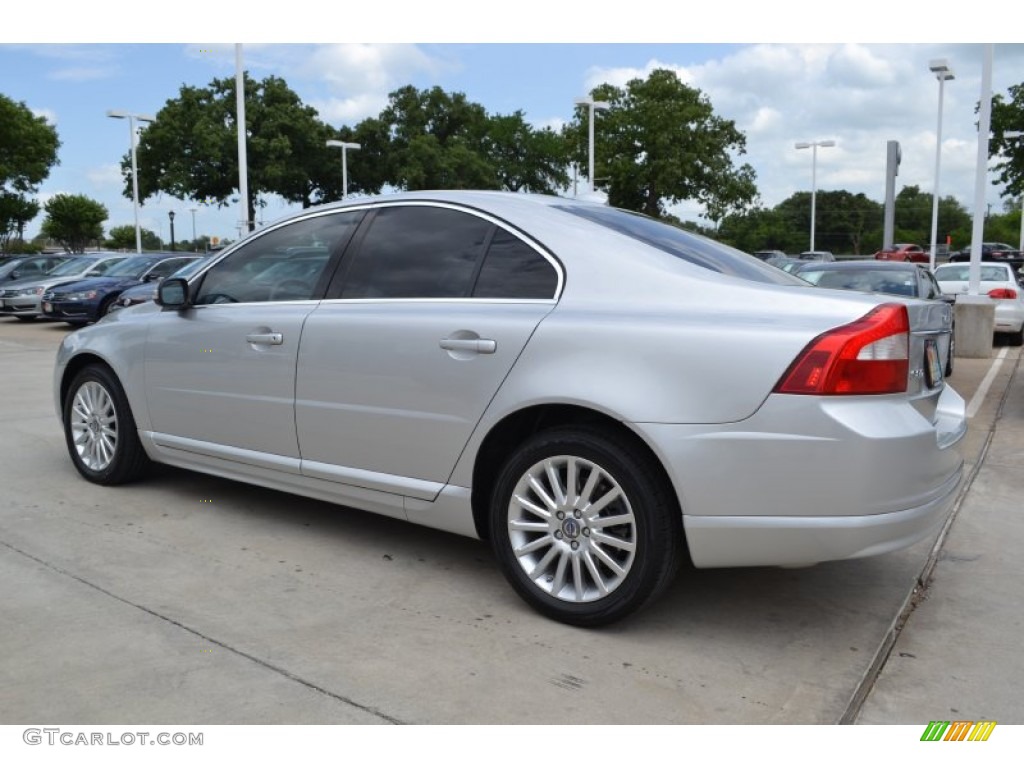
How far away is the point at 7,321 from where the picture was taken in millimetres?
21016

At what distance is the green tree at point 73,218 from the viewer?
6994cm

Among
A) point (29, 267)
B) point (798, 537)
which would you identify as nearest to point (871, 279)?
point (798, 537)

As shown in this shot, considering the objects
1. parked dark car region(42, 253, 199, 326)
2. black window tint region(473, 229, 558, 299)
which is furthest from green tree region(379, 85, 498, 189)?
black window tint region(473, 229, 558, 299)

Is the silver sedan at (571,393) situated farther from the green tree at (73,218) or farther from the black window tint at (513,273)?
the green tree at (73,218)

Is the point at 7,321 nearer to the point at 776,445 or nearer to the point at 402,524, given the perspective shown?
the point at 402,524

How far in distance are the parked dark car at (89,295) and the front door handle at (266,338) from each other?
537 inches

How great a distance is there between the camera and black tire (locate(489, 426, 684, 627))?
320 cm

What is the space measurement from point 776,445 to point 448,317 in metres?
1.39

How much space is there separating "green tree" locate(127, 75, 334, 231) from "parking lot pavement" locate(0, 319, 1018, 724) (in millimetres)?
40927

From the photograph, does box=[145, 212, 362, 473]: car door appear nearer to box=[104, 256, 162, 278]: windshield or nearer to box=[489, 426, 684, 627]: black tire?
box=[489, 426, 684, 627]: black tire

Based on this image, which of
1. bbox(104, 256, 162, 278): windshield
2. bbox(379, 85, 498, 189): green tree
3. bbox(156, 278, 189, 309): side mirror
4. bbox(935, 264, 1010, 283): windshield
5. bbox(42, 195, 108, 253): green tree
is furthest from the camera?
bbox(42, 195, 108, 253): green tree

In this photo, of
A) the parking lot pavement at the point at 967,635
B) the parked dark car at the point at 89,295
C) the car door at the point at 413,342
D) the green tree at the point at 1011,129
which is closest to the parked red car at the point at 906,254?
the green tree at the point at 1011,129
